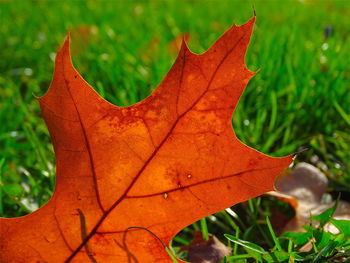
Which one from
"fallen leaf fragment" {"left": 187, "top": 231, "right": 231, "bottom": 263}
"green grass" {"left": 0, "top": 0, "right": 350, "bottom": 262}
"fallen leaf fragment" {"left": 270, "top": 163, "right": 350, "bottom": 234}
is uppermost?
"green grass" {"left": 0, "top": 0, "right": 350, "bottom": 262}

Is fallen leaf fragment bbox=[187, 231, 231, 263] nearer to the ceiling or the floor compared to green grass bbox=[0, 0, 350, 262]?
Answer: nearer to the floor

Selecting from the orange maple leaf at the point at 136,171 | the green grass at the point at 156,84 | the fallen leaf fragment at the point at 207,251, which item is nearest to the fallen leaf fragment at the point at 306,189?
the green grass at the point at 156,84

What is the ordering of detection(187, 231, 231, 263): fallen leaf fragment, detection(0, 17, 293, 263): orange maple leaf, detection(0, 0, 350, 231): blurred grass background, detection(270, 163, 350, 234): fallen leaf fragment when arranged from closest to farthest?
detection(0, 17, 293, 263): orange maple leaf < detection(187, 231, 231, 263): fallen leaf fragment < detection(270, 163, 350, 234): fallen leaf fragment < detection(0, 0, 350, 231): blurred grass background

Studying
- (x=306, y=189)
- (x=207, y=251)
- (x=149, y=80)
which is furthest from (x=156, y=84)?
(x=207, y=251)

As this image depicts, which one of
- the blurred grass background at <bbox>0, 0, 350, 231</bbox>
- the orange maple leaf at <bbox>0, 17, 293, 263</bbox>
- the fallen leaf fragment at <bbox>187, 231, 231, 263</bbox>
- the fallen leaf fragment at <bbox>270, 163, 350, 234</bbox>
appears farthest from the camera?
the blurred grass background at <bbox>0, 0, 350, 231</bbox>

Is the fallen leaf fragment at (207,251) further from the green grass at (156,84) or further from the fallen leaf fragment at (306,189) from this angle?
the fallen leaf fragment at (306,189)

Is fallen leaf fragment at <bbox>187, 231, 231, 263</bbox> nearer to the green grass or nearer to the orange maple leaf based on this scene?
the green grass

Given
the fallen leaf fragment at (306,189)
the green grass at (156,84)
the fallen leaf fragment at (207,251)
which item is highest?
the green grass at (156,84)

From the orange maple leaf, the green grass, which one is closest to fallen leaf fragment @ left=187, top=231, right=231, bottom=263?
the green grass

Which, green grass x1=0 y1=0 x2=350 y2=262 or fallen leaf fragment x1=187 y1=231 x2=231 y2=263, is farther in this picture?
green grass x1=0 y1=0 x2=350 y2=262
